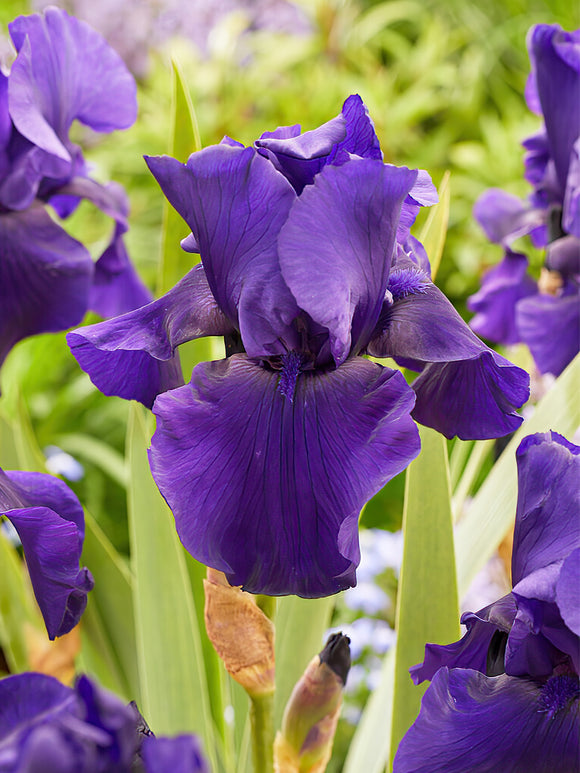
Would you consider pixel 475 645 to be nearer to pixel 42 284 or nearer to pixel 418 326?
pixel 418 326

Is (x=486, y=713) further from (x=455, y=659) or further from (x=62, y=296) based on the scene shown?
(x=62, y=296)

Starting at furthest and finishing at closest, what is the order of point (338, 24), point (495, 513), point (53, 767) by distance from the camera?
point (338, 24), point (495, 513), point (53, 767)

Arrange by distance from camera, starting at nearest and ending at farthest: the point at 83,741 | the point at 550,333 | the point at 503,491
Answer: the point at 83,741 → the point at 503,491 → the point at 550,333

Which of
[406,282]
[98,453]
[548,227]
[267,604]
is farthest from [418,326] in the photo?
[98,453]

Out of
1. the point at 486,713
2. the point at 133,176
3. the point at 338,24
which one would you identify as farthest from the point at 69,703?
the point at 338,24

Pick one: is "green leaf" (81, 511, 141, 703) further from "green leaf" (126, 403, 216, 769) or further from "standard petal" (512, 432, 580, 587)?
"standard petal" (512, 432, 580, 587)
